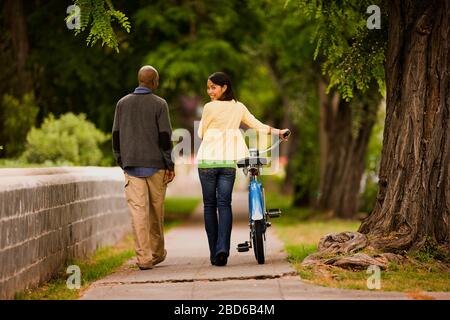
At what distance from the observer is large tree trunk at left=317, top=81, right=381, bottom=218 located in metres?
23.4

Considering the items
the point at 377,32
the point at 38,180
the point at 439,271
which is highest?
the point at 377,32

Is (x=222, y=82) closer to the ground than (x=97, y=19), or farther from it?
closer to the ground

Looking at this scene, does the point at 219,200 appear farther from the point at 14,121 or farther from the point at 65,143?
the point at 14,121

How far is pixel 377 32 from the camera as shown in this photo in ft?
43.1

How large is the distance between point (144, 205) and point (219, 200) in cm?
83

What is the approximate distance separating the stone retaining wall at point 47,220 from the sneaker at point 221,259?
5.92ft

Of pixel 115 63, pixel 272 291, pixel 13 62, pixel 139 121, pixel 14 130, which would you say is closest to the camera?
pixel 272 291

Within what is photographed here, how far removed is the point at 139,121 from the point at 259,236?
6.00 ft

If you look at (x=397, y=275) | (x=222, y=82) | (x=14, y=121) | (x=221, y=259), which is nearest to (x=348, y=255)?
(x=397, y=275)

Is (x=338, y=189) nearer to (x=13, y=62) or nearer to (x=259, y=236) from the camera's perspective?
(x=13, y=62)

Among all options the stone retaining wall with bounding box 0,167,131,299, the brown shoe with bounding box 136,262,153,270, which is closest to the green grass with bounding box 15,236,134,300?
the stone retaining wall with bounding box 0,167,131,299

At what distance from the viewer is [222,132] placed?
11633mm

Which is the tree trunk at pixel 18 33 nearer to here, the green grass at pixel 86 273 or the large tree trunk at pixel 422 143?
the green grass at pixel 86 273

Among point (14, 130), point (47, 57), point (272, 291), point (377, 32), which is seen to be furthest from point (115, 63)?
point (272, 291)
